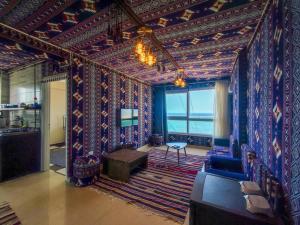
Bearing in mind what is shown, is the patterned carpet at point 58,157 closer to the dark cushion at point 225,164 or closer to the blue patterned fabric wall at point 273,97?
the dark cushion at point 225,164

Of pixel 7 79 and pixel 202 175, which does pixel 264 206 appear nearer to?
pixel 202 175

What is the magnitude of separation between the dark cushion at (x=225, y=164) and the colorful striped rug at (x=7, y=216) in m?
2.98

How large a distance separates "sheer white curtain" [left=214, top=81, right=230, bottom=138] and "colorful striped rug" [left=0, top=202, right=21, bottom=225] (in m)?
5.36

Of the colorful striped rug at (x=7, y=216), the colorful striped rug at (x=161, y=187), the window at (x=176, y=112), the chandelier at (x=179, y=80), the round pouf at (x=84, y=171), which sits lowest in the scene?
the colorful striped rug at (x=161, y=187)

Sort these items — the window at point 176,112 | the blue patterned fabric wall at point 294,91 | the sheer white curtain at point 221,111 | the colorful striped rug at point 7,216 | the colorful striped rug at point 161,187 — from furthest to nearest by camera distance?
the window at point 176,112 < the sheer white curtain at point 221,111 < the colorful striped rug at point 161,187 < the colorful striped rug at point 7,216 < the blue patterned fabric wall at point 294,91

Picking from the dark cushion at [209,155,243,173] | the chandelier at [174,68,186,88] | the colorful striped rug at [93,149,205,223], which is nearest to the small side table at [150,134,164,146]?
the colorful striped rug at [93,149,205,223]

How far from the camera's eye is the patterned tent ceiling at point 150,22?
1.61 metres

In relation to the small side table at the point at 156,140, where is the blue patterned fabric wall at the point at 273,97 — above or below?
above

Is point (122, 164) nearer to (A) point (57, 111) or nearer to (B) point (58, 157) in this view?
(B) point (58, 157)

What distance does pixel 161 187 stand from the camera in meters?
2.83

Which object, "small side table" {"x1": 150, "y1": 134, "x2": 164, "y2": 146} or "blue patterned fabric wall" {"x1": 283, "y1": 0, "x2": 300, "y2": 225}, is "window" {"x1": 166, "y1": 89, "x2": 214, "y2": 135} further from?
"blue patterned fabric wall" {"x1": 283, "y1": 0, "x2": 300, "y2": 225}

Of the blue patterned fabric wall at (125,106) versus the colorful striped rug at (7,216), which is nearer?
the colorful striped rug at (7,216)

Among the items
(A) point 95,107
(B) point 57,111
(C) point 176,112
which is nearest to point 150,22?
(A) point 95,107

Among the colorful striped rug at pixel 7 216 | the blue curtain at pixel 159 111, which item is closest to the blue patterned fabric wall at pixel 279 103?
the colorful striped rug at pixel 7 216
